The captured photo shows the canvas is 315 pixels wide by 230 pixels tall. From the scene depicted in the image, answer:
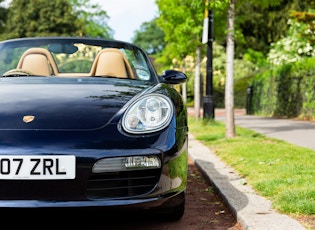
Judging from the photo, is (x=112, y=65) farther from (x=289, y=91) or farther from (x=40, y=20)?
(x=40, y=20)

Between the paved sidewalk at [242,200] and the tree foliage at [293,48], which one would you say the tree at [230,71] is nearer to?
the paved sidewalk at [242,200]

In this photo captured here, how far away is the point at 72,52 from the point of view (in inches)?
203

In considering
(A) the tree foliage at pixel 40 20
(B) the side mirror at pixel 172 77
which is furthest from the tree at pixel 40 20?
(B) the side mirror at pixel 172 77

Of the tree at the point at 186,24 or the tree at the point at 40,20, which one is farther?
the tree at the point at 40,20

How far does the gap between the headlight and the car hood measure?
3.9 inches

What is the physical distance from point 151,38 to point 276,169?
3648 inches

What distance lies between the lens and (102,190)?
3.30 m

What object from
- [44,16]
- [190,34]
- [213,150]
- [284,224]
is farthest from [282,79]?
[44,16]

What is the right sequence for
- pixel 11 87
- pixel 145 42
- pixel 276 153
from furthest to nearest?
pixel 145 42
pixel 276 153
pixel 11 87

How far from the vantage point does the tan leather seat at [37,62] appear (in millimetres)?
4773

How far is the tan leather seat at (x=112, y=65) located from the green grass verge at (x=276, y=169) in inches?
60.4

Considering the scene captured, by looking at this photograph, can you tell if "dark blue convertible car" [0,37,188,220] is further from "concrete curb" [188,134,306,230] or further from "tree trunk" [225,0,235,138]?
"tree trunk" [225,0,235,138]

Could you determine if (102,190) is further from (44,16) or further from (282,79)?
(44,16)

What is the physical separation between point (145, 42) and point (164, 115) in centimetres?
9470
